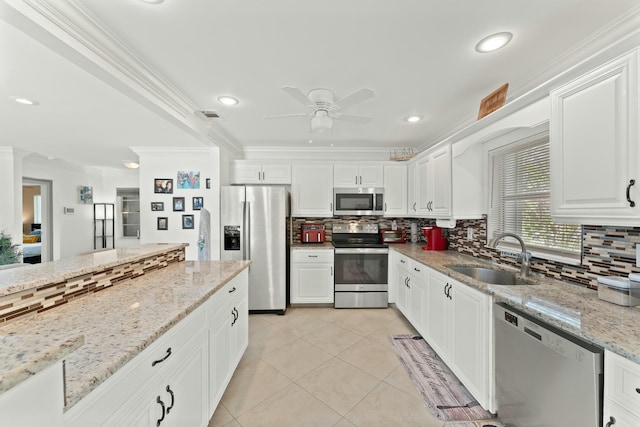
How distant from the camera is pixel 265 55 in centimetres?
173

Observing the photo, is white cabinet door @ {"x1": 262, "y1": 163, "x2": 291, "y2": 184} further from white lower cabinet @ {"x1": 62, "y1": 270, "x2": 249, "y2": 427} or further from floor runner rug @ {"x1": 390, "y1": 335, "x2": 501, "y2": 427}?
floor runner rug @ {"x1": 390, "y1": 335, "x2": 501, "y2": 427}

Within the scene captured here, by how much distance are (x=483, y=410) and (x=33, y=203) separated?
10.2 m

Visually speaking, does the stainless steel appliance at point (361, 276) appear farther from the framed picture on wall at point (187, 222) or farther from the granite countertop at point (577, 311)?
the framed picture on wall at point (187, 222)

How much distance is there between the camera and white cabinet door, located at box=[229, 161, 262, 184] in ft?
12.6

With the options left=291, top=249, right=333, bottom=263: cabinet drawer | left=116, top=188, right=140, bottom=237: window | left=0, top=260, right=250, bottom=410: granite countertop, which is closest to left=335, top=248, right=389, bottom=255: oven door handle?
left=291, top=249, right=333, bottom=263: cabinet drawer

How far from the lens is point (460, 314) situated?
197 cm

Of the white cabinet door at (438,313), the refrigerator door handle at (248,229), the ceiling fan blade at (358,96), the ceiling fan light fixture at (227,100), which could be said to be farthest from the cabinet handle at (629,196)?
the refrigerator door handle at (248,229)

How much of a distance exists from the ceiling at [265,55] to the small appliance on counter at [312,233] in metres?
1.81

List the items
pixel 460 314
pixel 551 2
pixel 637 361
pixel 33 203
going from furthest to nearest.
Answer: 1. pixel 33 203
2. pixel 460 314
3. pixel 551 2
4. pixel 637 361

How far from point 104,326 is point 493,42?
8.20ft

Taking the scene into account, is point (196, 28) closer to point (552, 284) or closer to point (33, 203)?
point (552, 284)

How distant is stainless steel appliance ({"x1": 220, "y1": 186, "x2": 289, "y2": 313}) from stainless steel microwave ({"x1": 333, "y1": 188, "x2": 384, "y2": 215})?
856 mm

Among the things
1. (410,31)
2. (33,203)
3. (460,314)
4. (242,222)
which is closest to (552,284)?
(460,314)

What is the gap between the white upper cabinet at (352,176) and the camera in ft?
12.7
